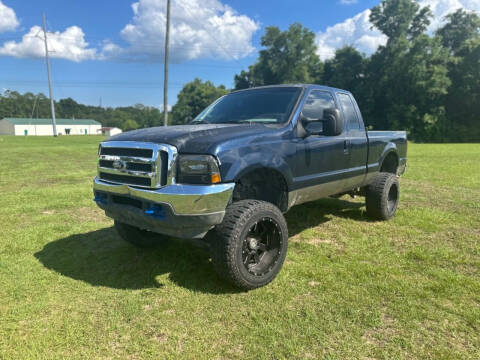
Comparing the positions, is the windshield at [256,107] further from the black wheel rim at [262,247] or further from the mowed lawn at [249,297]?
the mowed lawn at [249,297]

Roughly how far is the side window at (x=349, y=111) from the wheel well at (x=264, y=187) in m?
1.69

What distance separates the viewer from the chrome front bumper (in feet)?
9.19

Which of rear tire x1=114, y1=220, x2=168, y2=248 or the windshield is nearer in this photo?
the windshield

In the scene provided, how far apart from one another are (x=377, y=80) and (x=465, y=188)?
4087cm

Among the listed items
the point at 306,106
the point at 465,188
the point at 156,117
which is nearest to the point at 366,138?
the point at 306,106

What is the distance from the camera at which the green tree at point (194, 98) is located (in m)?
86.6

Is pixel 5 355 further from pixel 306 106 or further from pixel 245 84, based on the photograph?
pixel 245 84

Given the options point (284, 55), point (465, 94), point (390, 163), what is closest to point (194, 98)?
point (284, 55)

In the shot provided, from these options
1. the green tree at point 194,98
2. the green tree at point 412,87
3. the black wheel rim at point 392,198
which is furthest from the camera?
the green tree at point 194,98

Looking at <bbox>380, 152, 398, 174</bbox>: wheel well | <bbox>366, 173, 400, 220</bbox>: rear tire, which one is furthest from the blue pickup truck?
<bbox>380, 152, 398, 174</bbox>: wheel well

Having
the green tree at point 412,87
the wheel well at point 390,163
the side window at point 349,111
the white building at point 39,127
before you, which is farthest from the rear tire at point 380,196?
the white building at point 39,127

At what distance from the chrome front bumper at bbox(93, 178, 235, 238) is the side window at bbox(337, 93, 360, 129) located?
261 centimetres

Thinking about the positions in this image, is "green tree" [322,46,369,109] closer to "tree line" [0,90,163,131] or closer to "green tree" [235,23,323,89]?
"green tree" [235,23,323,89]

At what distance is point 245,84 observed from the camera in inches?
2549
